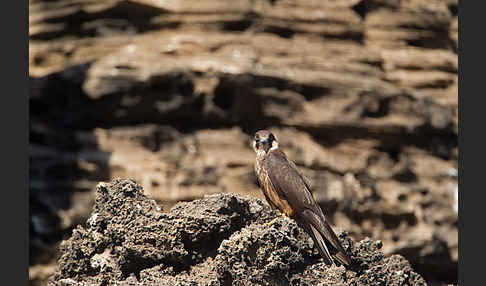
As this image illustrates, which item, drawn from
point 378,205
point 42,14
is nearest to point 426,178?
point 378,205

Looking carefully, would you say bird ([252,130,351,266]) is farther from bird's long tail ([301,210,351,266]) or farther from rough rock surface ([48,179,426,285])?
rough rock surface ([48,179,426,285])

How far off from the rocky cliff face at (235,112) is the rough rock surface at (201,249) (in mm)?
7322

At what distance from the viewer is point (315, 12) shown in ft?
48.9

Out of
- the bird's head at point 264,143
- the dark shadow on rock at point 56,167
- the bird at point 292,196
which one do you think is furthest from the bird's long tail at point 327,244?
the dark shadow on rock at point 56,167

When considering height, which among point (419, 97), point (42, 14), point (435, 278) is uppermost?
point (42, 14)

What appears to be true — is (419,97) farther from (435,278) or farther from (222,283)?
(222,283)

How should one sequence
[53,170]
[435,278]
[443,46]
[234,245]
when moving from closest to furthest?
1. [234,245]
2. [53,170]
3. [435,278]
4. [443,46]

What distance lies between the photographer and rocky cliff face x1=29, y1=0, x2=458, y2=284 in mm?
13758

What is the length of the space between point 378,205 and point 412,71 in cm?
316

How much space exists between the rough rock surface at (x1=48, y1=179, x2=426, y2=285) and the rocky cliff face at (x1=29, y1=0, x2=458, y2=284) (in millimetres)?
7322

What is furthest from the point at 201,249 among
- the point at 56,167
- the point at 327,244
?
the point at 56,167

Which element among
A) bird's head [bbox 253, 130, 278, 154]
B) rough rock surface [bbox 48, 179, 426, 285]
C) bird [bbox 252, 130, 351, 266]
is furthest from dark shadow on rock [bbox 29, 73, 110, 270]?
rough rock surface [bbox 48, 179, 426, 285]

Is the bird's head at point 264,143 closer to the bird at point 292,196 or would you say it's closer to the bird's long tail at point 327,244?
the bird at point 292,196

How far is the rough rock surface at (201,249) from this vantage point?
17.6ft
